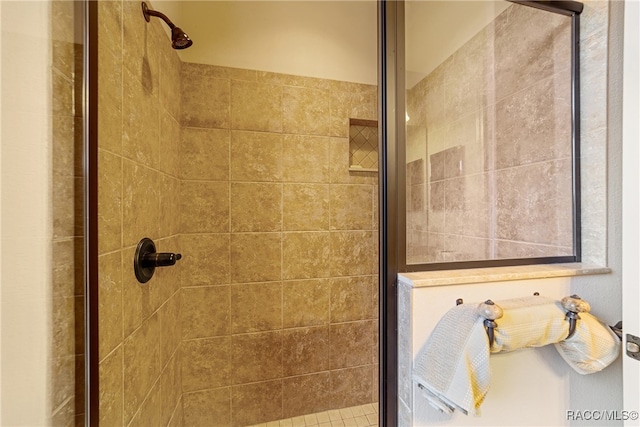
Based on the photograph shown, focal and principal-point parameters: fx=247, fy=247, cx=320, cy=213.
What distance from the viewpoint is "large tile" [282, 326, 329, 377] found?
143cm

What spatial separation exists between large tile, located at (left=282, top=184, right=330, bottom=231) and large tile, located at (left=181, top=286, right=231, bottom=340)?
20.1 inches

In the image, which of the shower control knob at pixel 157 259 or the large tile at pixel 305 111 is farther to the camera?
the large tile at pixel 305 111

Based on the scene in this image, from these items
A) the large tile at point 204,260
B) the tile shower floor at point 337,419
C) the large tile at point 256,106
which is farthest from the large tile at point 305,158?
the tile shower floor at point 337,419

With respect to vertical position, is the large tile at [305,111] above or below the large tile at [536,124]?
above

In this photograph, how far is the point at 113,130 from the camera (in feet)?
2.32

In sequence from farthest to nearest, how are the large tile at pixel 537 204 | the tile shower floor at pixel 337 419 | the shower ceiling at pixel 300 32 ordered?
the tile shower floor at pixel 337 419
the shower ceiling at pixel 300 32
the large tile at pixel 537 204

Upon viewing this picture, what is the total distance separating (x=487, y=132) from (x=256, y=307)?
1.42 meters

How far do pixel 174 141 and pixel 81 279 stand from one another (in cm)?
83

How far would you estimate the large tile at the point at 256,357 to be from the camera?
136 cm

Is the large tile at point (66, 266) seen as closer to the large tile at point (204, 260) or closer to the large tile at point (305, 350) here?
the large tile at point (204, 260)

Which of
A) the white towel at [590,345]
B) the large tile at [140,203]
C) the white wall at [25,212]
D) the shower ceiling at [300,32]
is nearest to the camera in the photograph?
the white wall at [25,212]

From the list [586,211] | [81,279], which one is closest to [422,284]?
[586,211]

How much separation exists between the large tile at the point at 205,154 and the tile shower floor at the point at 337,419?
4.66 feet
